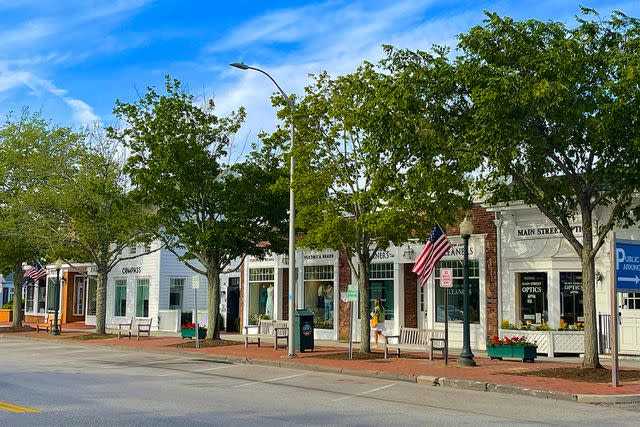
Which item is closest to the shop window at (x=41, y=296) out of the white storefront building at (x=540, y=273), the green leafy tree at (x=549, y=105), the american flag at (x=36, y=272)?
the american flag at (x=36, y=272)

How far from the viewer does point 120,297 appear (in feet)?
137

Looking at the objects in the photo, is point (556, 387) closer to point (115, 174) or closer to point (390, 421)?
point (390, 421)

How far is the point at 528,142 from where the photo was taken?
15758mm

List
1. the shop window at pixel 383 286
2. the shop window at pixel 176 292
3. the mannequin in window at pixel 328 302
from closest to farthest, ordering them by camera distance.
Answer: the shop window at pixel 383 286 → the mannequin in window at pixel 328 302 → the shop window at pixel 176 292

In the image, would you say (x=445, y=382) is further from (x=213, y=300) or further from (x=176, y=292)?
(x=176, y=292)

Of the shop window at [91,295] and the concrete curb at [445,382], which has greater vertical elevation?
the shop window at [91,295]

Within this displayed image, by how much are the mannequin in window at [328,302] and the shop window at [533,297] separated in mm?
8573

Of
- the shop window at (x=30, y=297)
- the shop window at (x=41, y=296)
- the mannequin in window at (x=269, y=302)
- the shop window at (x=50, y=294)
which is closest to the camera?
the mannequin in window at (x=269, y=302)

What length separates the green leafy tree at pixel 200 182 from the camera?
25484mm

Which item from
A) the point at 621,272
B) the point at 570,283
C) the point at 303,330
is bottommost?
the point at 303,330

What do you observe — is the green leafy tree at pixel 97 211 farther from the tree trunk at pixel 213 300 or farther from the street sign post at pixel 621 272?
the street sign post at pixel 621 272

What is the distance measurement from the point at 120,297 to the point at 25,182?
9.00 meters

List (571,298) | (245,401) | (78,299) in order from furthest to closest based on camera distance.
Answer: (78,299), (571,298), (245,401)

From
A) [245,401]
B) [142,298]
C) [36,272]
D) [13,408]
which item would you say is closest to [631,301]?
[245,401]
